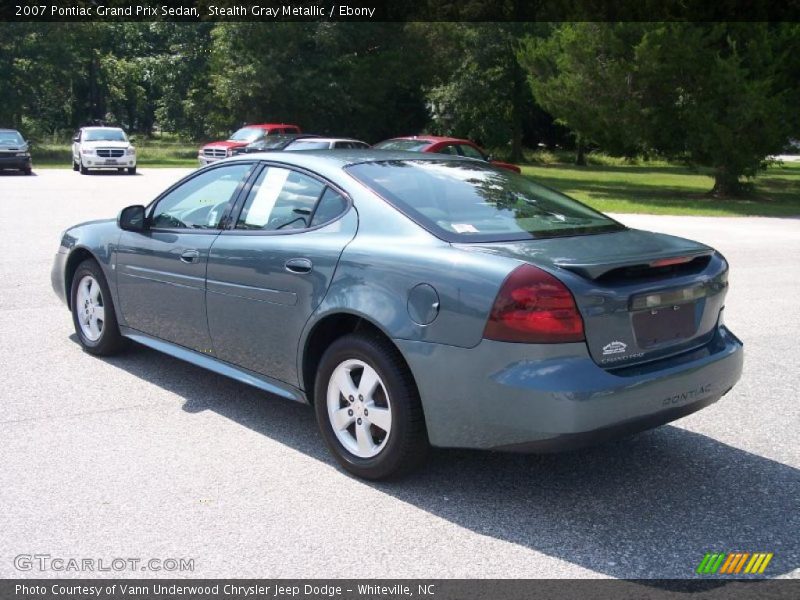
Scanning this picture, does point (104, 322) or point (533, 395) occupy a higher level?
point (533, 395)

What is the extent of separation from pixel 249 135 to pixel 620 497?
2784cm

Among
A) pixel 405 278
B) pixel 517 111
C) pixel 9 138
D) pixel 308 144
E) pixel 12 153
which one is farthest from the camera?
pixel 517 111

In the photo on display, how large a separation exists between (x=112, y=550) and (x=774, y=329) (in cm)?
629

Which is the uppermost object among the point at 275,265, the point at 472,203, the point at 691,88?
the point at 691,88

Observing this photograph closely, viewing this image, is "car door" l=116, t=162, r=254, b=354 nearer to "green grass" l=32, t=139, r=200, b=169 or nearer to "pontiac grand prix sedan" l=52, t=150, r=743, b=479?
"pontiac grand prix sedan" l=52, t=150, r=743, b=479

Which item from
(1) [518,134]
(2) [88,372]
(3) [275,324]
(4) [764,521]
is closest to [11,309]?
(2) [88,372]

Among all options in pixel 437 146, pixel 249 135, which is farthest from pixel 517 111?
pixel 437 146

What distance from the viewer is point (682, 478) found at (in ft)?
14.8

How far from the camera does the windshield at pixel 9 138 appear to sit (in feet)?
99.3

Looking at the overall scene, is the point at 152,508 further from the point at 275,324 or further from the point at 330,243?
the point at 330,243

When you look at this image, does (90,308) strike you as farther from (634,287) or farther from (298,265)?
(634,287)

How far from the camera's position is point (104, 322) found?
640cm

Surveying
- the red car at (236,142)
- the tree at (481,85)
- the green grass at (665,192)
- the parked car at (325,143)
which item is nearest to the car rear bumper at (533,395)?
the green grass at (665,192)

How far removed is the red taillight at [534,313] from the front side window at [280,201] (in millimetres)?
1453
